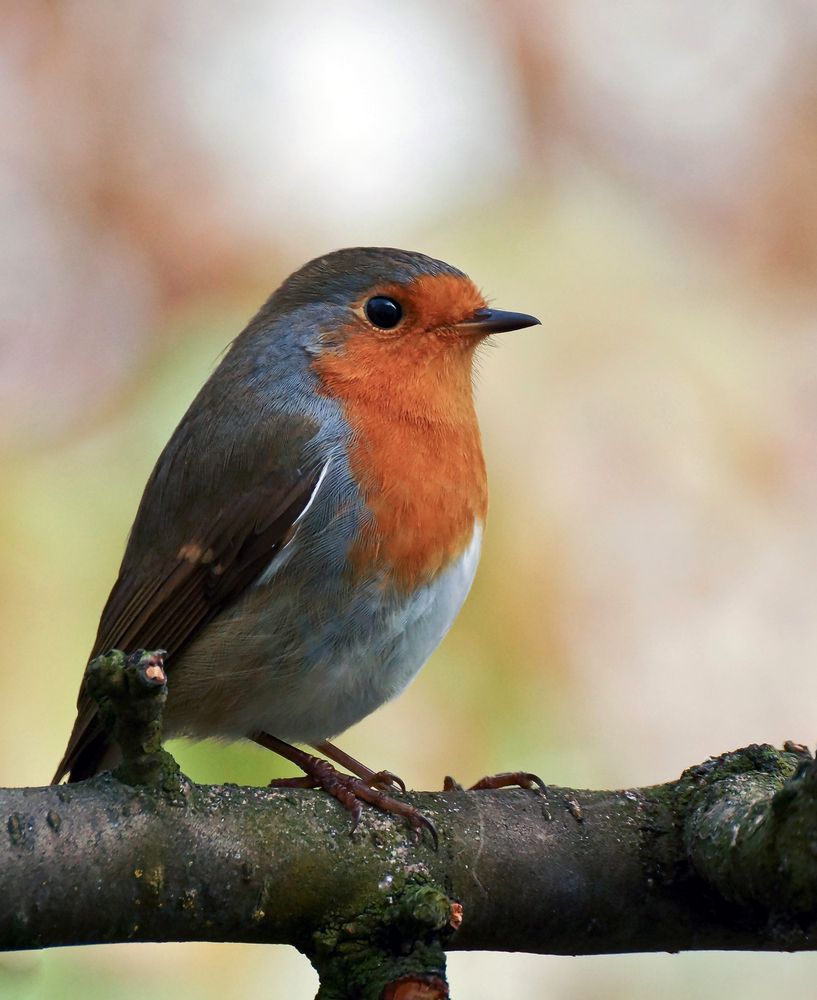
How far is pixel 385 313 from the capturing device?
3648mm

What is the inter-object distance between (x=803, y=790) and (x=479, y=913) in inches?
27.0

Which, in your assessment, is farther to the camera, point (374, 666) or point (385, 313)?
point (385, 313)

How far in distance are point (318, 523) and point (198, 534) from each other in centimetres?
43

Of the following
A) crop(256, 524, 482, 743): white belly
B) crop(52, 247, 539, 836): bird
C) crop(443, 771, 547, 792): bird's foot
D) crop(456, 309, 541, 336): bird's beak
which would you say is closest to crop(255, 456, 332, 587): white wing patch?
crop(52, 247, 539, 836): bird

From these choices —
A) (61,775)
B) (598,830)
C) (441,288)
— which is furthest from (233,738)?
(441,288)

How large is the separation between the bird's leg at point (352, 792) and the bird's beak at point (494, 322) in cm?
129

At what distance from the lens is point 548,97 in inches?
168

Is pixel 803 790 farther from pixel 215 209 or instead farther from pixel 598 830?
pixel 215 209

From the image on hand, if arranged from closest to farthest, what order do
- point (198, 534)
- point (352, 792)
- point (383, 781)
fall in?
point (352, 792)
point (383, 781)
point (198, 534)

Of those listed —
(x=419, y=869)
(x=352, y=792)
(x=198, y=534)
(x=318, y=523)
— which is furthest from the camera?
(x=198, y=534)

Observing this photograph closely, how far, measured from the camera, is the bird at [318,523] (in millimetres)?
3016

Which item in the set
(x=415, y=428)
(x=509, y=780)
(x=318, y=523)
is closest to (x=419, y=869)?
(x=509, y=780)

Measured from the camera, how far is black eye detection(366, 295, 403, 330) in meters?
3.64

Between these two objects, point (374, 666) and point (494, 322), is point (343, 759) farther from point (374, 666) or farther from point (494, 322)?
point (494, 322)
